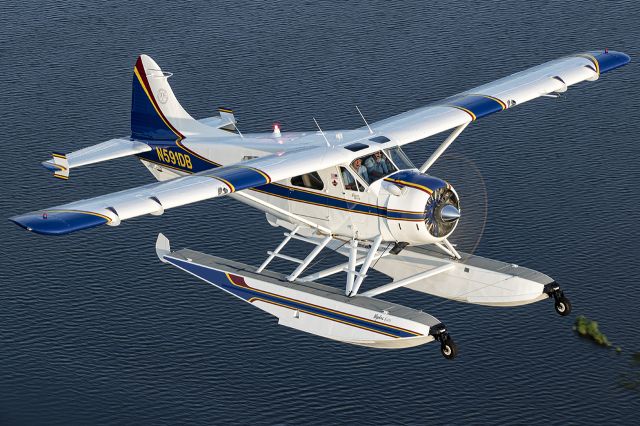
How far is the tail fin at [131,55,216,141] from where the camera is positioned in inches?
1607

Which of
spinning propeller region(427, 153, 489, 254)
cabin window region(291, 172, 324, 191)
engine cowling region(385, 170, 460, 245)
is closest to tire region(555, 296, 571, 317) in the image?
spinning propeller region(427, 153, 489, 254)

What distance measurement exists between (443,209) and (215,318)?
11.3 m

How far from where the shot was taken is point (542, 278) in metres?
36.4

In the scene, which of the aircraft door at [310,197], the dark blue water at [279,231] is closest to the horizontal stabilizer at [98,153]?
the dark blue water at [279,231]

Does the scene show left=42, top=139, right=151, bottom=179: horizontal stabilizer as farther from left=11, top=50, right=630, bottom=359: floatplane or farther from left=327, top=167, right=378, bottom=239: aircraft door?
left=327, top=167, right=378, bottom=239: aircraft door

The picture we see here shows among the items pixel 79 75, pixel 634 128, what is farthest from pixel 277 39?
pixel 634 128

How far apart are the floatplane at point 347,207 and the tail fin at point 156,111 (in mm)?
64

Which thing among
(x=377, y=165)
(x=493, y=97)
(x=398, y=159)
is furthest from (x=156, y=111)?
(x=493, y=97)

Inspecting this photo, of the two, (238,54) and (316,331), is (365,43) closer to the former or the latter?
(238,54)

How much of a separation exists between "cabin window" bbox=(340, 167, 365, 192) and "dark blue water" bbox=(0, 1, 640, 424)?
7.72 feet

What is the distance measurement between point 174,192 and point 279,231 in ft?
48.1

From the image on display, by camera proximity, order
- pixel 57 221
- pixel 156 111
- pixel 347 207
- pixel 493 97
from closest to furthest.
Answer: pixel 57 221 < pixel 347 207 < pixel 493 97 < pixel 156 111

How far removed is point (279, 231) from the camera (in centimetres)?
4778

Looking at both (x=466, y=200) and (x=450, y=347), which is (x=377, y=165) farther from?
(x=450, y=347)
